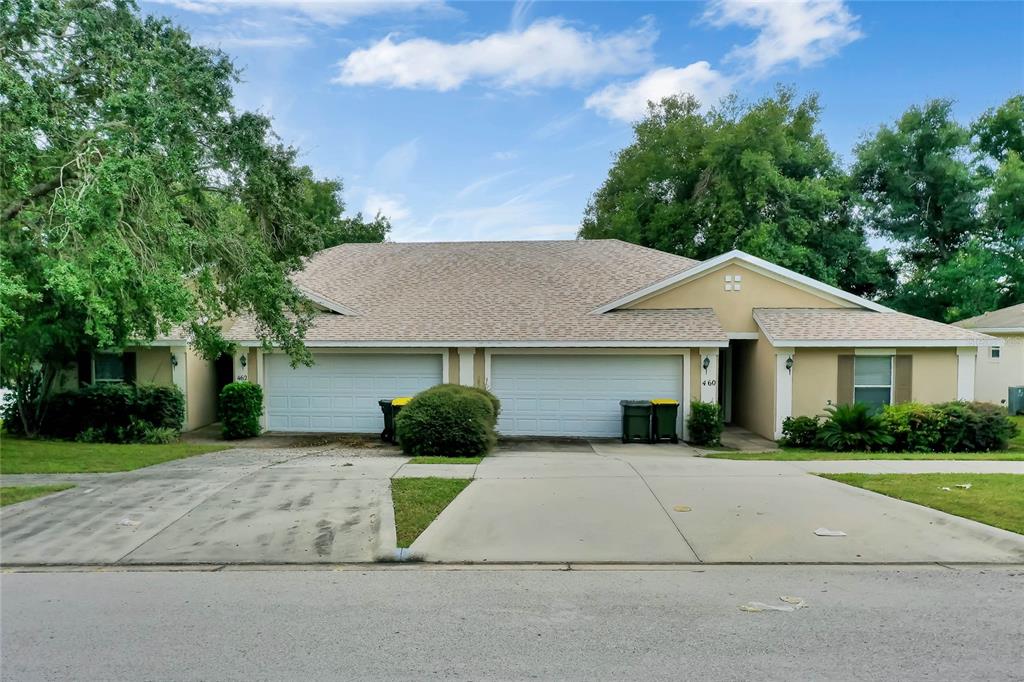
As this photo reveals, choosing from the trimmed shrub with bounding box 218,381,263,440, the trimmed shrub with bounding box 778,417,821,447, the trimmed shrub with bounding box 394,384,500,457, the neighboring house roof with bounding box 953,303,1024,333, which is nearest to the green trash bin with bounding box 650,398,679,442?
the trimmed shrub with bounding box 778,417,821,447

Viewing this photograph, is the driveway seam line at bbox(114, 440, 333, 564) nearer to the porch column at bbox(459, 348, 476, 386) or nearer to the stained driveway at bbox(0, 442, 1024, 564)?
the stained driveway at bbox(0, 442, 1024, 564)

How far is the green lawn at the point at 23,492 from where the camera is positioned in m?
8.29

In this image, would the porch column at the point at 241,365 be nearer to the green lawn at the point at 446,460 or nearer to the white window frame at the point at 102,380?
the white window frame at the point at 102,380

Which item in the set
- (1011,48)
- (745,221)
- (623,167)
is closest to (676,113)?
(623,167)

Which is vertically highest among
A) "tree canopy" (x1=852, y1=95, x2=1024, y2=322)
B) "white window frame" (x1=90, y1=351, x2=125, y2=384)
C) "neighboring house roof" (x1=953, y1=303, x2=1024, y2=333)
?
"tree canopy" (x1=852, y1=95, x2=1024, y2=322)

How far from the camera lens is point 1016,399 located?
2036 centimetres

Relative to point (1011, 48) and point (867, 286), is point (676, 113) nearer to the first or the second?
point (867, 286)

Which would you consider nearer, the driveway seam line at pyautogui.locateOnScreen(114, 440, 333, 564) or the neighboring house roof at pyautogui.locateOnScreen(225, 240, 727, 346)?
the driveway seam line at pyautogui.locateOnScreen(114, 440, 333, 564)

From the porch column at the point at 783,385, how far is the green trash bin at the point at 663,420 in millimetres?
2728

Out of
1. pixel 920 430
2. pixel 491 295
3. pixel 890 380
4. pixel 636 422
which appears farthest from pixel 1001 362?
pixel 491 295

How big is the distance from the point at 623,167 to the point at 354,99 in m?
23.0

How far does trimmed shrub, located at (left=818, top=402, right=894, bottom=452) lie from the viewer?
43.5ft

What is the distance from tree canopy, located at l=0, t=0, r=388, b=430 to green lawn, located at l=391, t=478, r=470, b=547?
3.77 meters

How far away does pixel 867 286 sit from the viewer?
1152 inches
